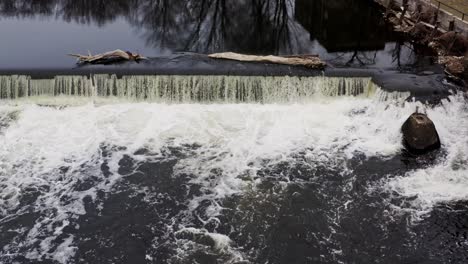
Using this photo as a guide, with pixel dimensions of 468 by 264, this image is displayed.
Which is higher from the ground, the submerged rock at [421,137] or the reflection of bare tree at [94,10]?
the reflection of bare tree at [94,10]

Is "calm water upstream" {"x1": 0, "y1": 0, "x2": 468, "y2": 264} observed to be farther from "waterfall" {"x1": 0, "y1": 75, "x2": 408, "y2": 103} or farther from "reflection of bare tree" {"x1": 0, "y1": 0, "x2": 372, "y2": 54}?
"reflection of bare tree" {"x1": 0, "y1": 0, "x2": 372, "y2": 54}

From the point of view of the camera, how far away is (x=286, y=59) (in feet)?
74.0

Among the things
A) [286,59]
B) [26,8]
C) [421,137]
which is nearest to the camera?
[421,137]

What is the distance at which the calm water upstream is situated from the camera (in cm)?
1416

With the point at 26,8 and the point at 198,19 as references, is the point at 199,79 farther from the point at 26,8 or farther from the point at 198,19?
the point at 26,8

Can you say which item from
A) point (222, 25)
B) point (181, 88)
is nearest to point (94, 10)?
point (222, 25)

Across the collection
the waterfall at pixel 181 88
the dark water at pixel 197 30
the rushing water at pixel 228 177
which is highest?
the dark water at pixel 197 30

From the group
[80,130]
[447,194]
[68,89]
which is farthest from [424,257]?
[68,89]

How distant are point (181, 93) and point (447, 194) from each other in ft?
34.8

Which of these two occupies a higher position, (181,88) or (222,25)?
(222,25)

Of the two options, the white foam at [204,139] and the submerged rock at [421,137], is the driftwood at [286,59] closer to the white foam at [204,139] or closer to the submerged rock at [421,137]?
the white foam at [204,139]

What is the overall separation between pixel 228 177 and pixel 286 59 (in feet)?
25.4

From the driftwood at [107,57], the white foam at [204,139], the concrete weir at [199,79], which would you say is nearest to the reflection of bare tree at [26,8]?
the driftwood at [107,57]

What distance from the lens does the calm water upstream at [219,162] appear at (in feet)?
46.4
